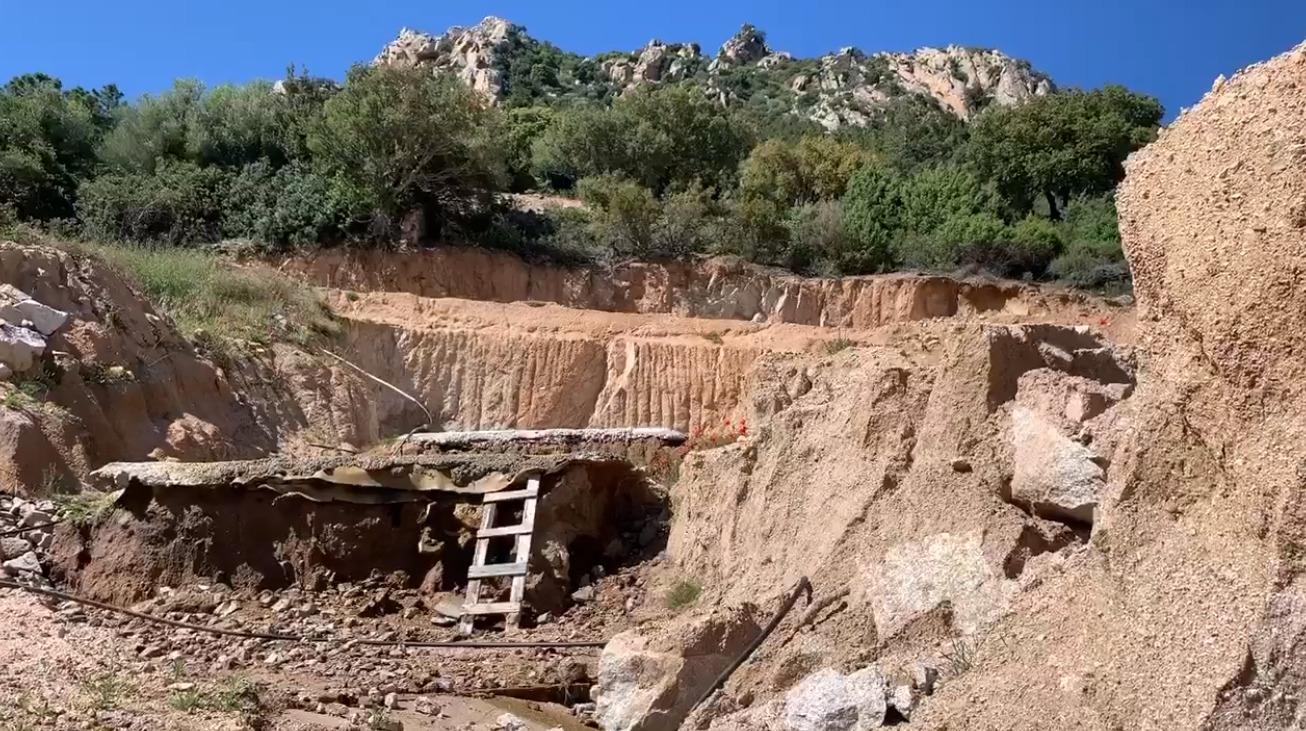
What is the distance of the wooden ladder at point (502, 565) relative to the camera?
10.3m

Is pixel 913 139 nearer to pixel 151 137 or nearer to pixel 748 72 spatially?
pixel 151 137

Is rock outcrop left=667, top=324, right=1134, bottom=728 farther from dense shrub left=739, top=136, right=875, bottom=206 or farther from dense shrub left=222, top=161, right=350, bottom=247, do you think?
dense shrub left=739, top=136, right=875, bottom=206

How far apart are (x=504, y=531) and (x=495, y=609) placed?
764 millimetres

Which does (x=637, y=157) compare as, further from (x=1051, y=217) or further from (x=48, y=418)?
(x=48, y=418)

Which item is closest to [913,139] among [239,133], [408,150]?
[408,150]

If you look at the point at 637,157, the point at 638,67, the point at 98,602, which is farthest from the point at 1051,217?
the point at 638,67

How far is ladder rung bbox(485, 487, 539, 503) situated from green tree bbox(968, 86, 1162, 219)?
22668 mm

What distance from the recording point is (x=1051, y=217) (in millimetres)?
31031

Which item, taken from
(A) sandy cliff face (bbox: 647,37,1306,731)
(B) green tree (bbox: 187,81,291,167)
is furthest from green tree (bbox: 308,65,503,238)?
(A) sandy cliff face (bbox: 647,37,1306,731)

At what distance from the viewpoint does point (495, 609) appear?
10289 millimetres

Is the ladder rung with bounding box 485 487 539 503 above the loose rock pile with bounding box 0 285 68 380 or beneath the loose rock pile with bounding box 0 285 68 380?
beneath

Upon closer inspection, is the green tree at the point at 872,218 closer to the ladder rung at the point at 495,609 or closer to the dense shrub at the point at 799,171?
the dense shrub at the point at 799,171

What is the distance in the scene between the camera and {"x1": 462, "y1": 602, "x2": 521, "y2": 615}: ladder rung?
10266mm

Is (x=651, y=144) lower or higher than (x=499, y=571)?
higher
